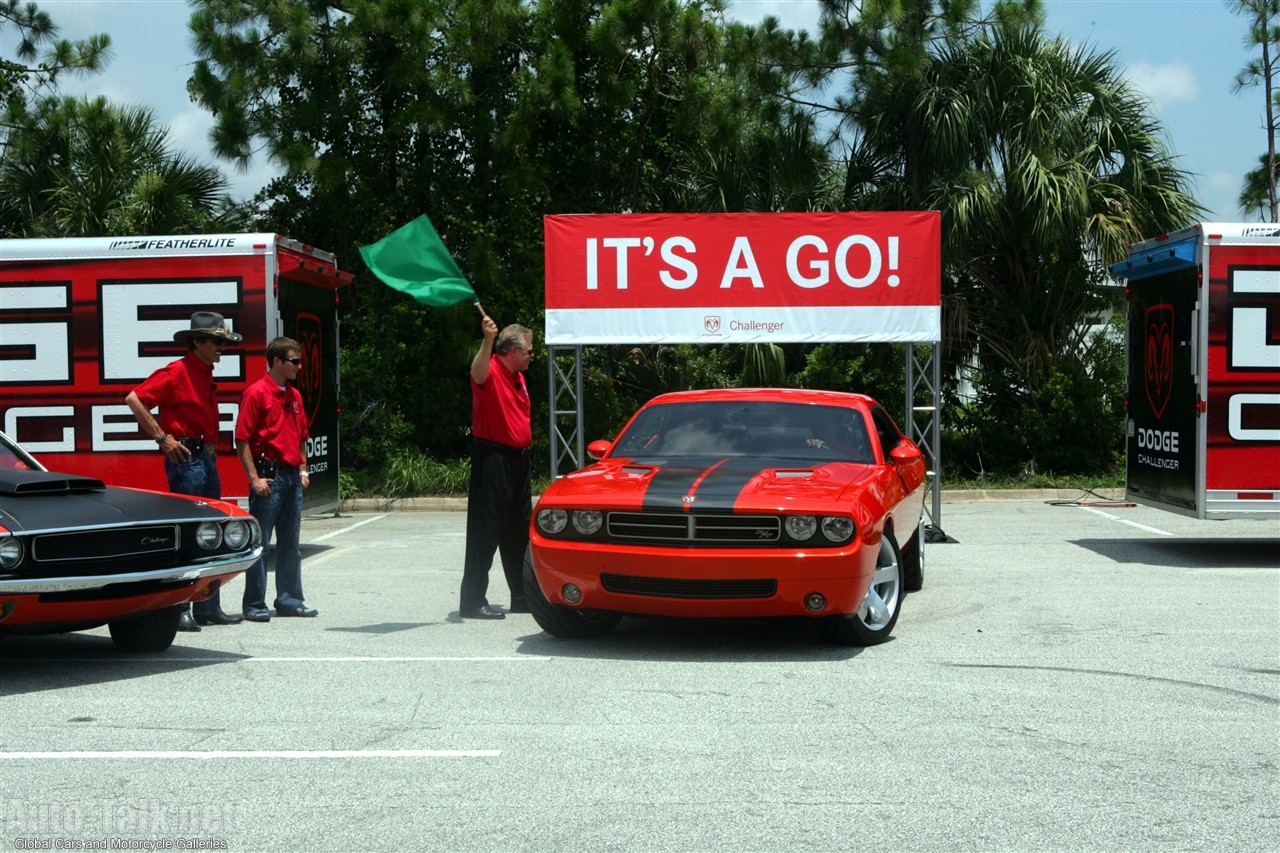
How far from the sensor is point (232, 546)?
7527mm

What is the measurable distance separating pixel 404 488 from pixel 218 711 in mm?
12573

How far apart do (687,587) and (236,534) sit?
246 cm

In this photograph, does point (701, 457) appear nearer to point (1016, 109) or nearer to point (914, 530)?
point (914, 530)

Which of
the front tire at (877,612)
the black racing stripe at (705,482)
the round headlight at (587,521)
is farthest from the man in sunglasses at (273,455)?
the front tire at (877,612)

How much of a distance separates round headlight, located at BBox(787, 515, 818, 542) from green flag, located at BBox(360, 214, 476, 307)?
9.47ft

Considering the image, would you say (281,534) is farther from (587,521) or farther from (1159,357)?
(1159,357)

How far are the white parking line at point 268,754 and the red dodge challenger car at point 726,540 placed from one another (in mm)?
1985

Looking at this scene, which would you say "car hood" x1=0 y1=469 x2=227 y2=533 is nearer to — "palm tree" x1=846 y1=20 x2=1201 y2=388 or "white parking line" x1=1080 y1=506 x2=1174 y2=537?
"white parking line" x1=1080 y1=506 x2=1174 y2=537

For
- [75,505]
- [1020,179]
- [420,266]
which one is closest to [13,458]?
[75,505]

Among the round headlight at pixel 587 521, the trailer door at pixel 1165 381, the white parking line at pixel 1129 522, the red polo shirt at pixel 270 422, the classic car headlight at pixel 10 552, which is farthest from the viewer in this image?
the white parking line at pixel 1129 522

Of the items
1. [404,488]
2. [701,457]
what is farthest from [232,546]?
[404,488]

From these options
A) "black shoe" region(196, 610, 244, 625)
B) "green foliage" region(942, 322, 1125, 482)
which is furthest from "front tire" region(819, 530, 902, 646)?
"green foliage" region(942, 322, 1125, 482)

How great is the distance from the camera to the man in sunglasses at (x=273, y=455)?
28.3 feet

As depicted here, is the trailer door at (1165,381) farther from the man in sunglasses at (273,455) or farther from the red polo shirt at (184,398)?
the red polo shirt at (184,398)
